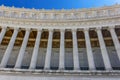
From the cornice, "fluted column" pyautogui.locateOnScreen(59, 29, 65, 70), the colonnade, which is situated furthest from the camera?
the cornice

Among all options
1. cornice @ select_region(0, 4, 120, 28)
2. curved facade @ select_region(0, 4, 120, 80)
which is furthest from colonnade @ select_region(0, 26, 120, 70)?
cornice @ select_region(0, 4, 120, 28)

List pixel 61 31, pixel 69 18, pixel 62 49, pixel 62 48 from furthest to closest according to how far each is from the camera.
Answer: pixel 69 18
pixel 61 31
pixel 62 48
pixel 62 49

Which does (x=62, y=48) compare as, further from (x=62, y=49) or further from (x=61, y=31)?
(x=61, y=31)

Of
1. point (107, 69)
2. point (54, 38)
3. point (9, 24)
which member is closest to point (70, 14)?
point (54, 38)

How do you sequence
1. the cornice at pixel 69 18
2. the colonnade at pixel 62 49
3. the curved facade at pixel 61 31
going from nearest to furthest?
the colonnade at pixel 62 49 → the curved facade at pixel 61 31 → the cornice at pixel 69 18

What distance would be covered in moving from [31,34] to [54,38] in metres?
3.99

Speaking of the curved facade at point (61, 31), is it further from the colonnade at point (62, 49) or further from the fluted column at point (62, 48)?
the colonnade at point (62, 49)

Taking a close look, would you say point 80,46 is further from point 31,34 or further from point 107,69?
point 107,69

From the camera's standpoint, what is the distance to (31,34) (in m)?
37.8

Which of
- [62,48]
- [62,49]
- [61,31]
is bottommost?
[62,49]

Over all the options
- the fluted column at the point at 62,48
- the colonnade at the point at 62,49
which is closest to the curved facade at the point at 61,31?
the fluted column at the point at 62,48

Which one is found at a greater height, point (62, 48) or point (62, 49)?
point (62, 48)

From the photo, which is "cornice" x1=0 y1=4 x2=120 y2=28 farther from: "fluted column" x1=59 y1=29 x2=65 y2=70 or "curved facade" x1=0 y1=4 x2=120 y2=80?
"fluted column" x1=59 y1=29 x2=65 y2=70

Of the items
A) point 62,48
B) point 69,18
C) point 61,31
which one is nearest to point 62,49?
point 62,48
